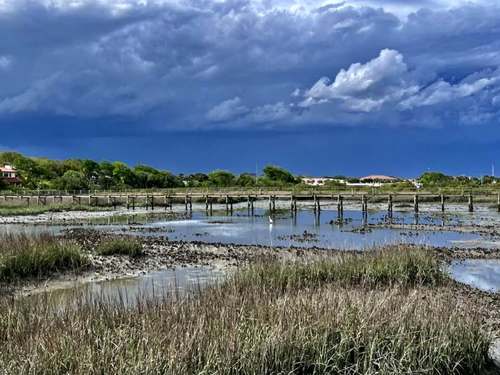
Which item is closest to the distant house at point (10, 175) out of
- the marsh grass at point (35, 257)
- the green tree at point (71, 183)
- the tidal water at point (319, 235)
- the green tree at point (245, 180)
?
the green tree at point (71, 183)

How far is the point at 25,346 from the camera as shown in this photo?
6453 mm

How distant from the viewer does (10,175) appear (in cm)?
10300

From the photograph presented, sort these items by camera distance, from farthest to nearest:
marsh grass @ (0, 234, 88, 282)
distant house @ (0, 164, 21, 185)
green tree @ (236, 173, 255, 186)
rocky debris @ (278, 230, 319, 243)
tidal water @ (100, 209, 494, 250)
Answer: green tree @ (236, 173, 255, 186) < distant house @ (0, 164, 21, 185) < rocky debris @ (278, 230, 319, 243) < tidal water @ (100, 209, 494, 250) < marsh grass @ (0, 234, 88, 282)

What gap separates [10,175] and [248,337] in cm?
10591

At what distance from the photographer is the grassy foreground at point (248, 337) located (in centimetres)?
615

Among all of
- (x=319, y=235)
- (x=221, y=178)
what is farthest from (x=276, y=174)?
(x=319, y=235)

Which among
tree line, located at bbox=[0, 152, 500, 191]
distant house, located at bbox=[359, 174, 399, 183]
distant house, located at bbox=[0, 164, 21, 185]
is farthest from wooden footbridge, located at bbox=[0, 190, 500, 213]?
distant house, located at bbox=[359, 174, 399, 183]

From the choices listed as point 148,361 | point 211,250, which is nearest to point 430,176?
point 211,250

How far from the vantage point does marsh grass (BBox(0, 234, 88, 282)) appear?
1597 centimetres

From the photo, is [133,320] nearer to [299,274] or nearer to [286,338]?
[286,338]

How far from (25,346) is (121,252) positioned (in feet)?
53.1

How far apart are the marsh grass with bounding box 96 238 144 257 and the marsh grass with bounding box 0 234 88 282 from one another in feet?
8.86

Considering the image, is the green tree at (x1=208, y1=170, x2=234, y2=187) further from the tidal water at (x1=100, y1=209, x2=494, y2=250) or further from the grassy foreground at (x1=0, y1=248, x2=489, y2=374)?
the grassy foreground at (x1=0, y1=248, x2=489, y2=374)

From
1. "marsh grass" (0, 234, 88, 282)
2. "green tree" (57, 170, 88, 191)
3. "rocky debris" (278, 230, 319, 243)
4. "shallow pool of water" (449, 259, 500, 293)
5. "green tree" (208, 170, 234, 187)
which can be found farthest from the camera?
"green tree" (208, 170, 234, 187)
